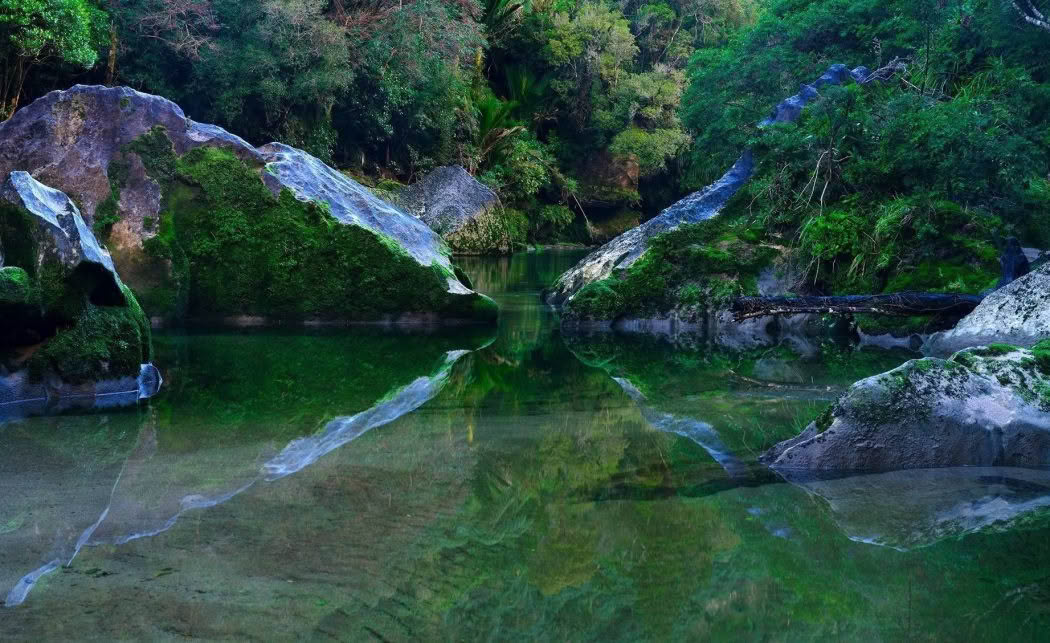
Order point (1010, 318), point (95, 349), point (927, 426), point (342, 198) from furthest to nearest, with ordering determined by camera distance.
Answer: point (342, 198), point (1010, 318), point (95, 349), point (927, 426)

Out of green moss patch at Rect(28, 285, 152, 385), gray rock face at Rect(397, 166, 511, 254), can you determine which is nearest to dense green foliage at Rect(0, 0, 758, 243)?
gray rock face at Rect(397, 166, 511, 254)

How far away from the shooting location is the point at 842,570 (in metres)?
3.35

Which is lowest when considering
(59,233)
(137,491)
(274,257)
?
(137,491)

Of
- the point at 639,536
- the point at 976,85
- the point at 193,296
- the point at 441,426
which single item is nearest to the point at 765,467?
the point at 639,536

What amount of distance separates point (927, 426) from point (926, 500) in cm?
60

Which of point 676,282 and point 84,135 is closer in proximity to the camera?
point 84,135

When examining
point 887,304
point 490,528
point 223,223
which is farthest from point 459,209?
point 490,528

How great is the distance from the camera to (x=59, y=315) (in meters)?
6.71

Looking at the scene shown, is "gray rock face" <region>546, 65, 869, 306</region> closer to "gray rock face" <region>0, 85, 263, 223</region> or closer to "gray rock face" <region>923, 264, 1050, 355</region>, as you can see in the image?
"gray rock face" <region>923, 264, 1050, 355</region>

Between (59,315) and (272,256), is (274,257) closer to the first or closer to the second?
(272,256)

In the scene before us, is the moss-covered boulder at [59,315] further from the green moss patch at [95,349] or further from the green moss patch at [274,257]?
the green moss patch at [274,257]

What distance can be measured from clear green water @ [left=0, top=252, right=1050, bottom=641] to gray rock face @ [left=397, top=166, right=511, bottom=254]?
1841cm

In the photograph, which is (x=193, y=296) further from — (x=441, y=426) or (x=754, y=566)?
(x=754, y=566)

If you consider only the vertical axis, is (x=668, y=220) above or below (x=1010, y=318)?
above
